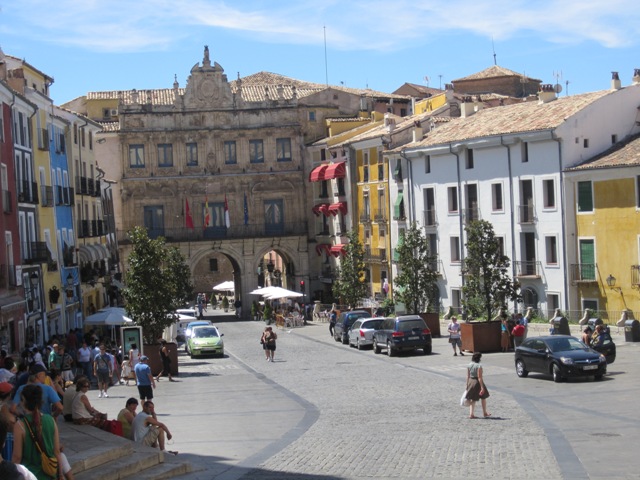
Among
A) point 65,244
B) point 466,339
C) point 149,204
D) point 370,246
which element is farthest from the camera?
point 149,204

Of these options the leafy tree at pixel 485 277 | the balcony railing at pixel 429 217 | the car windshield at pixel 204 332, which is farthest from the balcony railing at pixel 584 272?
the car windshield at pixel 204 332

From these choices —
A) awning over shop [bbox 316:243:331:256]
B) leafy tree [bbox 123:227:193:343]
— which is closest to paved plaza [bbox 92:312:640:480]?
leafy tree [bbox 123:227:193:343]

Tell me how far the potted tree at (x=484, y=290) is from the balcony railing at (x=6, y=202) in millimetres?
16756

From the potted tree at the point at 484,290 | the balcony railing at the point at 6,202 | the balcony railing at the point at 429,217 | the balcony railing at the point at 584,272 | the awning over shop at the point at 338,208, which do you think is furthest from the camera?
the awning over shop at the point at 338,208

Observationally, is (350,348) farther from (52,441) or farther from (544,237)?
(52,441)

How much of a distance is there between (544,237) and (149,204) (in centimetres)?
3747

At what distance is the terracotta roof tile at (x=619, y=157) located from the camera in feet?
158

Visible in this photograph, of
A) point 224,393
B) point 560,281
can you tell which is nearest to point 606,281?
point 560,281

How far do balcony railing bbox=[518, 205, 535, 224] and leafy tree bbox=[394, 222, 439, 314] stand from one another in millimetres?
5541

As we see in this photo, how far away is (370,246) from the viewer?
240 feet

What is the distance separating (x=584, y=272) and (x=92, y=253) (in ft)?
80.5

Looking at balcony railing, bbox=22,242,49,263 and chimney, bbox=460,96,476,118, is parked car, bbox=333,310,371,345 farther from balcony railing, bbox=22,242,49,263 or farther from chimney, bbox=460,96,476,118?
chimney, bbox=460,96,476,118

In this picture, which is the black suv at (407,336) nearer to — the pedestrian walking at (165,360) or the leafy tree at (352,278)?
the pedestrian walking at (165,360)

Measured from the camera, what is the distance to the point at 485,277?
141 ft
